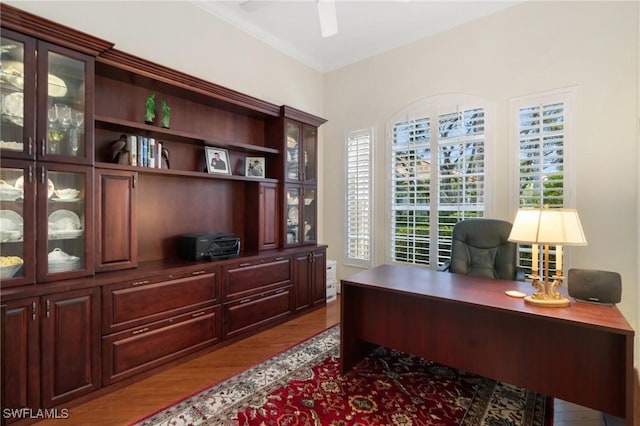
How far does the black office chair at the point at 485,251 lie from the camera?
2684 millimetres

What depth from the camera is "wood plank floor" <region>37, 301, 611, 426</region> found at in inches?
74.4

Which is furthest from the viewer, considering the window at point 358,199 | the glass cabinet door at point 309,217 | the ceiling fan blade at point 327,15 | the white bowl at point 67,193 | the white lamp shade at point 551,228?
the window at point 358,199

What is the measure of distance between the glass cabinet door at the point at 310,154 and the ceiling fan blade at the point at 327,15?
1479 mm

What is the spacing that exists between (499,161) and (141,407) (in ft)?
12.2

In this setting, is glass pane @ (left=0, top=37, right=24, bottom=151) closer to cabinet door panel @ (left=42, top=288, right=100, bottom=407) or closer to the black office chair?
cabinet door panel @ (left=42, top=288, right=100, bottom=407)

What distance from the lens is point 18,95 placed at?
73.5 inches

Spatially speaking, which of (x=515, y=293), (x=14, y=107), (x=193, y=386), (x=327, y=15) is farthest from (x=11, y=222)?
(x=515, y=293)

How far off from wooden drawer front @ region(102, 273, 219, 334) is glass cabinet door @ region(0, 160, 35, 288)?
0.45 m

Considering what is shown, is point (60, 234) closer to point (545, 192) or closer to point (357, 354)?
point (357, 354)

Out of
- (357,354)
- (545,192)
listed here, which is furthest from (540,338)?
(545,192)

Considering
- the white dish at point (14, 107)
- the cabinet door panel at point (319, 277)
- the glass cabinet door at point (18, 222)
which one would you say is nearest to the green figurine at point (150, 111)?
the white dish at point (14, 107)

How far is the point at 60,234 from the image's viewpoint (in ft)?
6.79

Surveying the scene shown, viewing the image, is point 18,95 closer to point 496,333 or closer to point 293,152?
point 293,152

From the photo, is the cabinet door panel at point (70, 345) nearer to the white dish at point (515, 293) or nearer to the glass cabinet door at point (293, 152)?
the glass cabinet door at point (293, 152)
